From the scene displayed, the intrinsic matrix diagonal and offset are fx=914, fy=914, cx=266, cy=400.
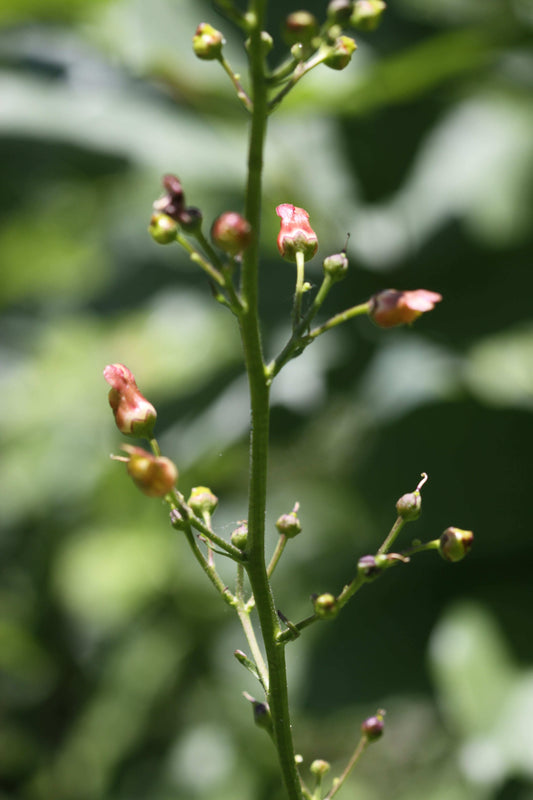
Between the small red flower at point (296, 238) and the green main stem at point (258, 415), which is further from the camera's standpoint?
the small red flower at point (296, 238)

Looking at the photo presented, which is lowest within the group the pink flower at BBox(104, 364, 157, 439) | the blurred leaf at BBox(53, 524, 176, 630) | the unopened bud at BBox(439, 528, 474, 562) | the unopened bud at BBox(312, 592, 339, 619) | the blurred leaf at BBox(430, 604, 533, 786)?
the blurred leaf at BBox(53, 524, 176, 630)

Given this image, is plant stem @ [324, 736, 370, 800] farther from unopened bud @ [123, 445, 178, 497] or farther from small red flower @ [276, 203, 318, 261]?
small red flower @ [276, 203, 318, 261]

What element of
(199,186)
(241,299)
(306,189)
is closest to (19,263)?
(199,186)

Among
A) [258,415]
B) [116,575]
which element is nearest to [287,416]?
[116,575]

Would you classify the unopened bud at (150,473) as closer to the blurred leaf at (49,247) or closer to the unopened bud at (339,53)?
the unopened bud at (339,53)

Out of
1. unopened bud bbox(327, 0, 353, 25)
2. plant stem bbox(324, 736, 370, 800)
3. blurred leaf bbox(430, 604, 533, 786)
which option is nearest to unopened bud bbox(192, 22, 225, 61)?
unopened bud bbox(327, 0, 353, 25)

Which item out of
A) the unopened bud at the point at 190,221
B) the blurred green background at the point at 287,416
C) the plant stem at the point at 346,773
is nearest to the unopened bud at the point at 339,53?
the unopened bud at the point at 190,221

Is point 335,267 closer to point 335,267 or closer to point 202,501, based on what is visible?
point 335,267
